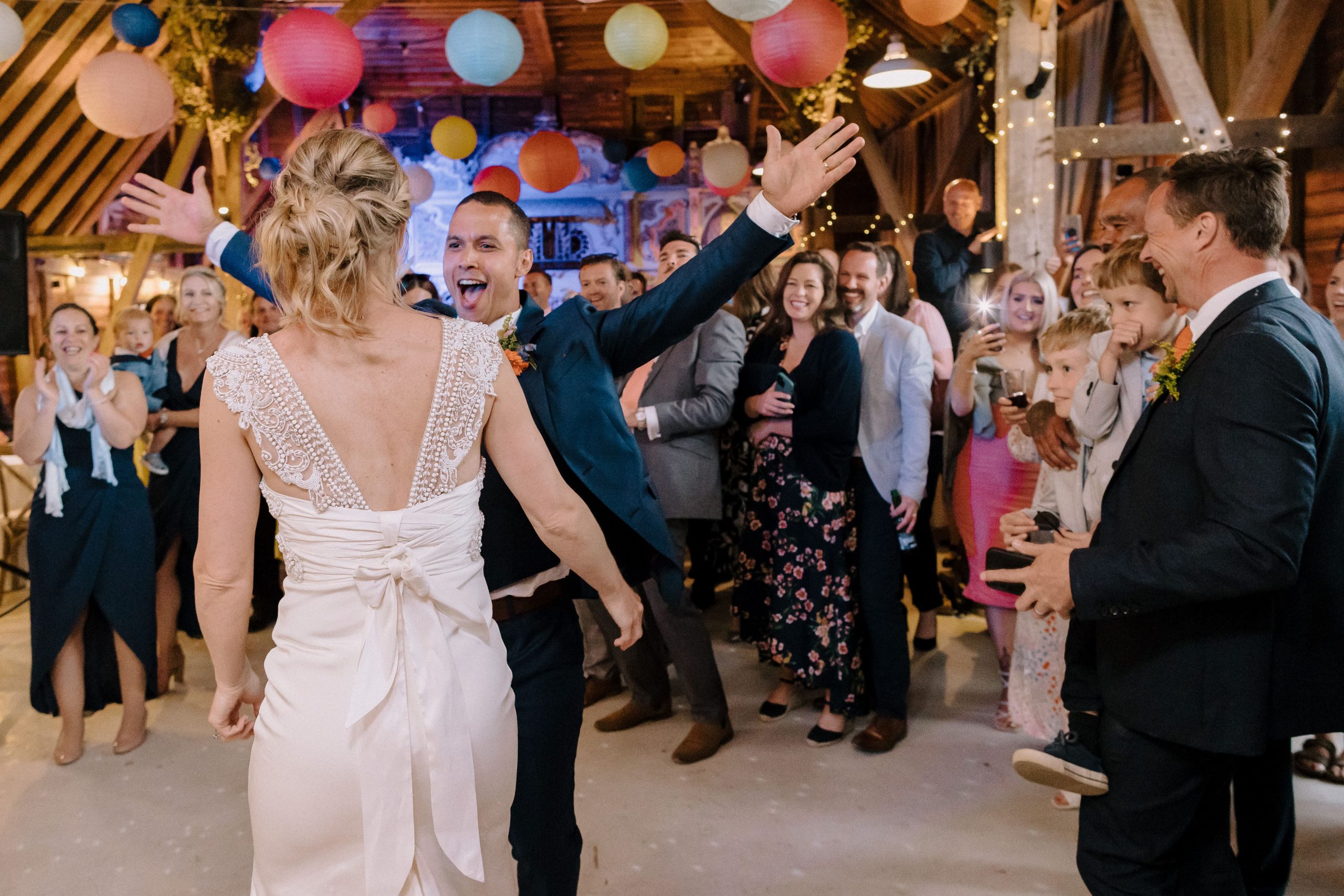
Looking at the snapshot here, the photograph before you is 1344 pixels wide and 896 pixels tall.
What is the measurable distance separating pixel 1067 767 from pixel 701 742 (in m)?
1.63

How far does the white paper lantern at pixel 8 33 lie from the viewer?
4.15 meters

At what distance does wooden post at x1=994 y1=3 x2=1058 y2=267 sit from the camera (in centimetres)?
430

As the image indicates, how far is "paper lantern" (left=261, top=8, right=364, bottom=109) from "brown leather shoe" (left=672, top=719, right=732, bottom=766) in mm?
3546

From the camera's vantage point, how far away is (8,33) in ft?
13.7

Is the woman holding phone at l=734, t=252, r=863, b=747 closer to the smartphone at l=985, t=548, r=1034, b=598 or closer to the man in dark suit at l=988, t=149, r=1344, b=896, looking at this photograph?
the smartphone at l=985, t=548, r=1034, b=598

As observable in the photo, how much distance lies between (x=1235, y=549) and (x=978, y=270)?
350cm

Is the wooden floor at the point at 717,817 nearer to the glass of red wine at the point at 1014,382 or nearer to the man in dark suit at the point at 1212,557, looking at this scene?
the man in dark suit at the point at 1212,557

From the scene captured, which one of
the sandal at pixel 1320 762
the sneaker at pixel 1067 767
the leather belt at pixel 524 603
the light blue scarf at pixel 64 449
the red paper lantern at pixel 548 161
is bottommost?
the sandal at pixel 1320 762

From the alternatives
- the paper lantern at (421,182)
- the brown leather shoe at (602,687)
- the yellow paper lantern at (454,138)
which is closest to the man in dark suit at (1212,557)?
the brown leather shoe at (602,687)

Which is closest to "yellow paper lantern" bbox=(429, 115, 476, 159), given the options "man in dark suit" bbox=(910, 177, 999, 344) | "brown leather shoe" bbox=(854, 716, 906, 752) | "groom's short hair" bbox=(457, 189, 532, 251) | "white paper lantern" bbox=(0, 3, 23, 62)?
"white paper lantern" bbox=(0, 3, 23, 62)

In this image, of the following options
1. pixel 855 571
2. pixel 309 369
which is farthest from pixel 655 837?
pixel 309 369

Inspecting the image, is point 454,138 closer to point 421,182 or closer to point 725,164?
point 421,182

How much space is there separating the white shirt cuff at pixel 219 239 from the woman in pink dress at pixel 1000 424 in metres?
2.23

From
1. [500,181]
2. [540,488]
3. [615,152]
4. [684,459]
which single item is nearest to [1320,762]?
[684,459]
